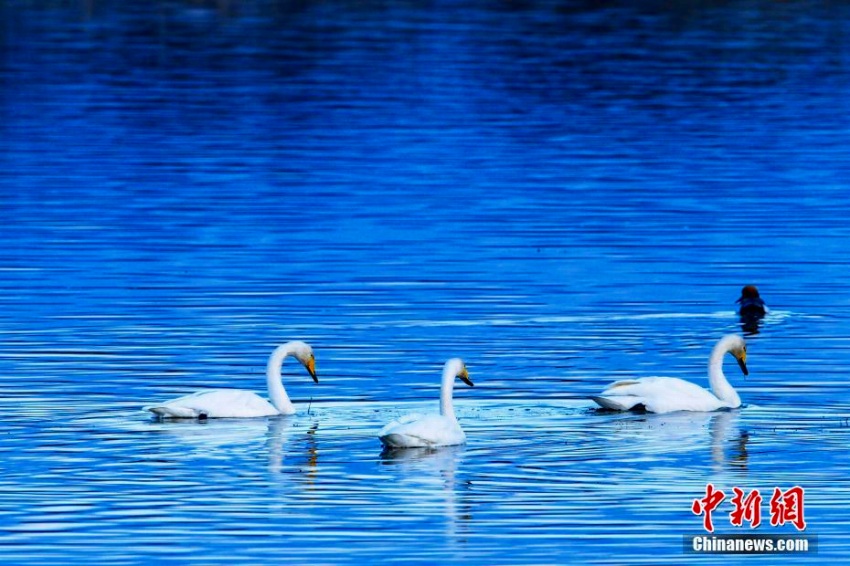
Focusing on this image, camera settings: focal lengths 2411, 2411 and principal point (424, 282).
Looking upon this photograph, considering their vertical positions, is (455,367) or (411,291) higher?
(411,291)

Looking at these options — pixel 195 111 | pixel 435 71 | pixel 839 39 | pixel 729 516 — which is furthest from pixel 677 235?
pixel 839 39

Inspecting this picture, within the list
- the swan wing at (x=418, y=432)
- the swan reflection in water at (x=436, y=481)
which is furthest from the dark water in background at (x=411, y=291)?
the swan wing at (x=418, y=432)

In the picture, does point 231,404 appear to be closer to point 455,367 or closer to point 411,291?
point 455,367

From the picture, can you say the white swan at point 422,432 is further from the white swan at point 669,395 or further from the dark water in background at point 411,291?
the white swan at point 669,395

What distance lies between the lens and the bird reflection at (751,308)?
969 inches

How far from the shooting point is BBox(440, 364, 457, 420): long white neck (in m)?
18.3

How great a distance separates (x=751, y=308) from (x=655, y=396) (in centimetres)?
587

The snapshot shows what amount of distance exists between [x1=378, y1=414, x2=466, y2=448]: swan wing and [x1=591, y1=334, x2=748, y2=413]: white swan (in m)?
2.00

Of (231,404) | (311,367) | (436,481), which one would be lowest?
(436,481)

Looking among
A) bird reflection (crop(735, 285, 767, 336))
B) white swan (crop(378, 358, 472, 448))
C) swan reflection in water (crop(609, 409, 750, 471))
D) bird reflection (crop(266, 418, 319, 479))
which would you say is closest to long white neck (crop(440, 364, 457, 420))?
white swan (crop(378, 358, 472, 448))

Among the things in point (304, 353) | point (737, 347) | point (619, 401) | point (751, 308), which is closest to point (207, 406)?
point (304, 353)

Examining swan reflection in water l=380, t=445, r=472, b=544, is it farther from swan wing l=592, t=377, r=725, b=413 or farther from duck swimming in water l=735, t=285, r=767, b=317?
duck swimming in water l=735, t=285, r=767, b=317

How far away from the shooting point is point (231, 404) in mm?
19000

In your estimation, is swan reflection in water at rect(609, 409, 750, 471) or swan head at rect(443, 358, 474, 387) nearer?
swan reflection in water at rect(609, 409, 750, 471)
